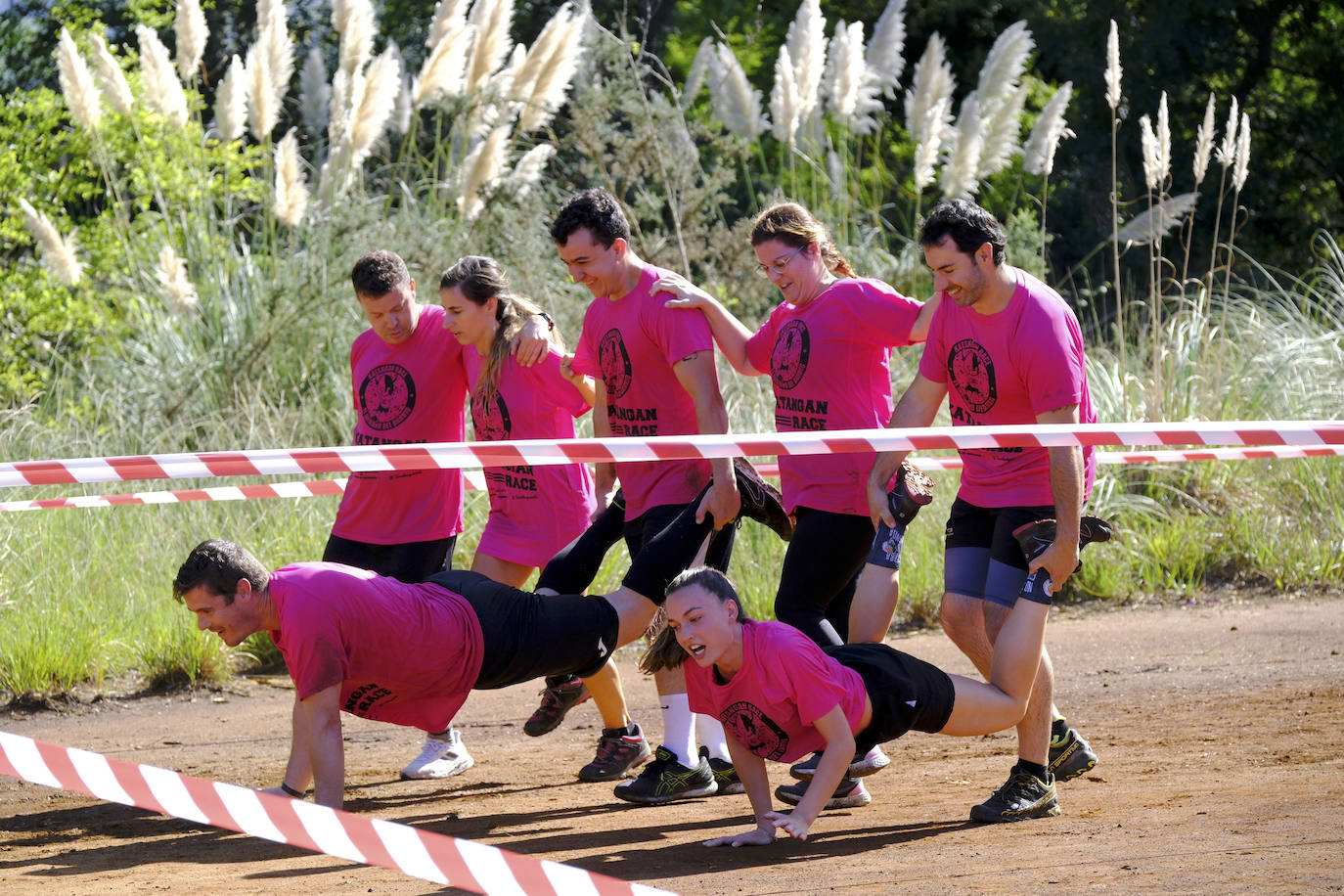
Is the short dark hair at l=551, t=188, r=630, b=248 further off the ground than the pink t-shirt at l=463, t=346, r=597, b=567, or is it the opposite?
the short dark hair at l=551, t=188, r=630, b=248

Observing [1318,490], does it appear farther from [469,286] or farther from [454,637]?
[454,637]

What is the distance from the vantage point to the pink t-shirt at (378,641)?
4.50m

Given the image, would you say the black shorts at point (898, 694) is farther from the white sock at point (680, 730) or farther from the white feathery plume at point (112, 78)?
the white feathery plume at point (112, 78)

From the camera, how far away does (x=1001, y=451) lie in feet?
16.8

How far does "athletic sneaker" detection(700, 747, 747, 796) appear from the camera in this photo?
5773 mm

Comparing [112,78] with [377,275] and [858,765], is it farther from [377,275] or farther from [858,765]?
[858,765]

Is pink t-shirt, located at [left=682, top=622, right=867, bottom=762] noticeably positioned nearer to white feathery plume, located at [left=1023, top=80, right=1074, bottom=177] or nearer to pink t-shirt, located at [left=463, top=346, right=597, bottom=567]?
pink t-shirt, located at [left=463, top=346, right=597, bottom=567]

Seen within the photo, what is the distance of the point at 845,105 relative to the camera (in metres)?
12.0

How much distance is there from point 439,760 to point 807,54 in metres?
7.09

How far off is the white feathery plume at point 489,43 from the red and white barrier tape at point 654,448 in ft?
23.2

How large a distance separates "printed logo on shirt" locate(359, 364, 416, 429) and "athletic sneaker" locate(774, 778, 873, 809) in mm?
2056

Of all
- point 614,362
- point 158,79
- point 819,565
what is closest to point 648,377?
point 614,362

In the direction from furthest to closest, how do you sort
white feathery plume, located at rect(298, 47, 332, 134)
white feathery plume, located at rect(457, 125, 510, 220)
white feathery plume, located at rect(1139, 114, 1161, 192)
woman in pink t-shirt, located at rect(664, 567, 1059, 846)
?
white feathery plume, located at rect(298, 47, 332, 134) < white feathery plume, located at rect(457, 125, 510, 220) < white feathery plume, located at rect(1139, 114, 1161, 192) < woman in pink t-shirt, located at rect(664, 567, 1059, 846)

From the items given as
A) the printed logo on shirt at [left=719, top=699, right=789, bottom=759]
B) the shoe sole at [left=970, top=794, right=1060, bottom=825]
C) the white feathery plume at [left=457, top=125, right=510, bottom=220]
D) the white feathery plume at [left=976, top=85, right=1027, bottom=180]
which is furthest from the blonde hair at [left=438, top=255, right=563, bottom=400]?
the white feathery plume at [left=976, top=85, right=1027, bottom=180]
